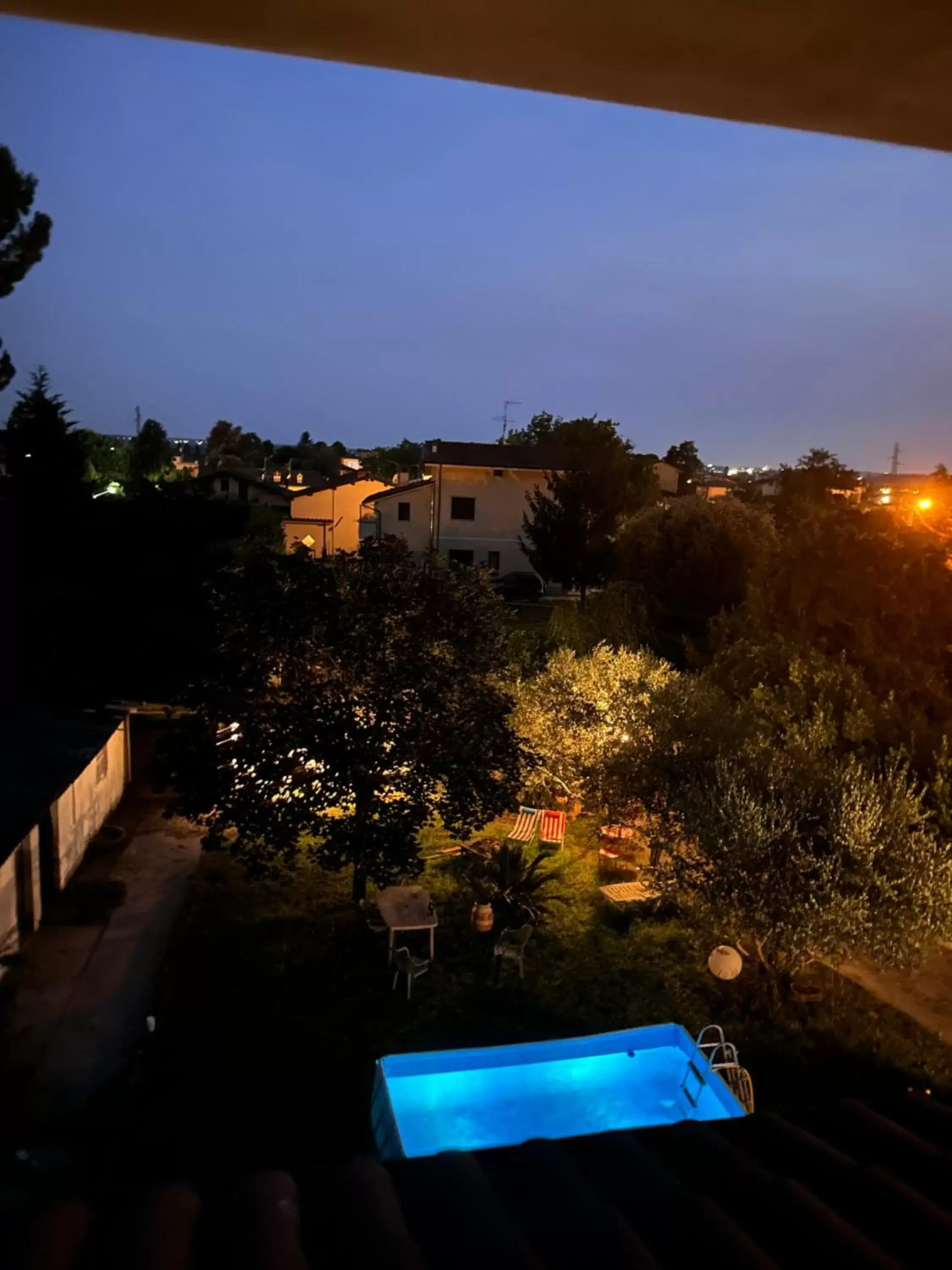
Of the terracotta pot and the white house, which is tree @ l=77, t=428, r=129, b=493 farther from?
the terracotta pot

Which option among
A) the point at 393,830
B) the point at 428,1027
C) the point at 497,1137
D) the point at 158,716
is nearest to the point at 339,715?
the point at 393,830

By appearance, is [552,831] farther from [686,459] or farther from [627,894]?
[686,459]

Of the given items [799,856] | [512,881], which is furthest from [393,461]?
[799,856]

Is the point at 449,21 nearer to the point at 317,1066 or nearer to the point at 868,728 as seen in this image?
the point at 317,1066

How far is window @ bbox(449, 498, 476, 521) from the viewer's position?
44.4 m

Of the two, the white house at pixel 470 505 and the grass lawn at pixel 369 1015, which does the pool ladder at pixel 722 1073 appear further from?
the white house at pixel 470 505

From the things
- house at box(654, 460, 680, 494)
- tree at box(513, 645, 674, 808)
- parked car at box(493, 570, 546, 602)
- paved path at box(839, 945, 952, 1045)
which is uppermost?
house at box(654, 460, 680, 494)

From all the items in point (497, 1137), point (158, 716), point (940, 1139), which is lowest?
point (497, 1137)

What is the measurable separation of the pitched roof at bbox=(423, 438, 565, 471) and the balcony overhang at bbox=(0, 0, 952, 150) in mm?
42374

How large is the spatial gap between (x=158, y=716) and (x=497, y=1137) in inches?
681

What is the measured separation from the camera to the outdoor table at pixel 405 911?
1173cm

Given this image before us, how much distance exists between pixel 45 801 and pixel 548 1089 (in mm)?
7611

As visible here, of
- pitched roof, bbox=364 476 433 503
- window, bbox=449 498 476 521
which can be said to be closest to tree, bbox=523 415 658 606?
window, bbox=449 498 476 521

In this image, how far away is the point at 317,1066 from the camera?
379 inches
